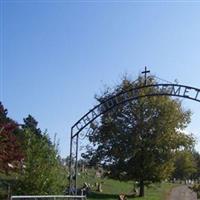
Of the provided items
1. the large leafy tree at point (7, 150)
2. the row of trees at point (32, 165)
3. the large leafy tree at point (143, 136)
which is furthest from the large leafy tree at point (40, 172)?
the large leafy tree at point (143, 136)

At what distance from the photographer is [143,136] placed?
4722 centimetres

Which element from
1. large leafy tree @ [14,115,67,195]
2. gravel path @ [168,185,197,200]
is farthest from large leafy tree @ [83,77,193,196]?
large leafy tree @ [14,115,67,195]

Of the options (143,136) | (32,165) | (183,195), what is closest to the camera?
(32,165)

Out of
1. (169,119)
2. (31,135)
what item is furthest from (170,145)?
(31,135)

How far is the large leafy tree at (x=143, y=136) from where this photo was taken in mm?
46906

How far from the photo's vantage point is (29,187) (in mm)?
27391

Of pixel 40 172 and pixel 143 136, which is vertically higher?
pixel 143 136

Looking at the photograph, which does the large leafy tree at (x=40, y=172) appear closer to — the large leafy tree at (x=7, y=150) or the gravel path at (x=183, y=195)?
the large leafy tree at (x=7, y=150)

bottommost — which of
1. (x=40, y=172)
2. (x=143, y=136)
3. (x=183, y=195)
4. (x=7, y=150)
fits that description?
(x=40, y=172)

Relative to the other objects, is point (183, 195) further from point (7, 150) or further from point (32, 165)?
point (7, 150)

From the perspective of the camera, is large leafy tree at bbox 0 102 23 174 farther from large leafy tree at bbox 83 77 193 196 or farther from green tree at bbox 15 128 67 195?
large leafy tree at bbox 83 77 193 196

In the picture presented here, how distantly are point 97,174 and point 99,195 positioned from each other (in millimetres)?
24897

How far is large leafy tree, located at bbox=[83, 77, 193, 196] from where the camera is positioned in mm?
46906

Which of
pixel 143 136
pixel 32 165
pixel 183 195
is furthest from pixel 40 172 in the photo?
pixel 183 195
